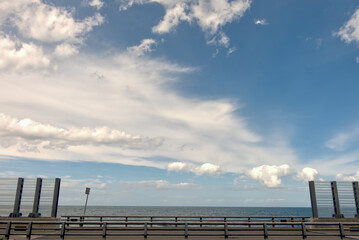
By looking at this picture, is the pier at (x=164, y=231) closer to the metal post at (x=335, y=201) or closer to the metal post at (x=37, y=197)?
the metal post at (x=37, y=197)

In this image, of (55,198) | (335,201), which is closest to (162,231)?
(55,198)

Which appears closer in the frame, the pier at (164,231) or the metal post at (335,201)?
the pier at (164,231)

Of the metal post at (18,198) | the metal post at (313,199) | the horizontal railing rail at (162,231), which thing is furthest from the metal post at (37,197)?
the metal post at (313,199)

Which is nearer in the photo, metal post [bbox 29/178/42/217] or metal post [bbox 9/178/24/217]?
metal post [bbox 9/178/24/217]

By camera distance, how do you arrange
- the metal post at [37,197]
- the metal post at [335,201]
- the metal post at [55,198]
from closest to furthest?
the metal post at [55,198]
the metal post at [37,197]
the metal post at [335,201]

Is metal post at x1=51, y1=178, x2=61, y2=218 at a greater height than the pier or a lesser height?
greater

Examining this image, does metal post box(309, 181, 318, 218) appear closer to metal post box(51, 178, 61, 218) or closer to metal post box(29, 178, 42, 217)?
metal post box(51, 178, 61, 218)

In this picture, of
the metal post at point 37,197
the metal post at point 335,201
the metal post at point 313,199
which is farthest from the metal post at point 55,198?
the metal post at point 335,201

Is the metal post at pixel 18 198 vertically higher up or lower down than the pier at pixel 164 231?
higher up

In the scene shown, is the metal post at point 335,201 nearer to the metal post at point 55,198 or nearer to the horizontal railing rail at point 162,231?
the horizontal railing rail at point 162,231

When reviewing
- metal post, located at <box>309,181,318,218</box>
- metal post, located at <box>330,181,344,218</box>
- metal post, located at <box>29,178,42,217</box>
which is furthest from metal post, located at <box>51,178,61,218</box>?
metal post, located at <box>330,181,344,218</box>

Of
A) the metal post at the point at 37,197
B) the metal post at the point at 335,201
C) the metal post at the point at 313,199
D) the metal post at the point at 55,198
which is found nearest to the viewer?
the metal post at the point at 55,198

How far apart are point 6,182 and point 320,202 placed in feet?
73.8

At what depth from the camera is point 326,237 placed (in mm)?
15742
